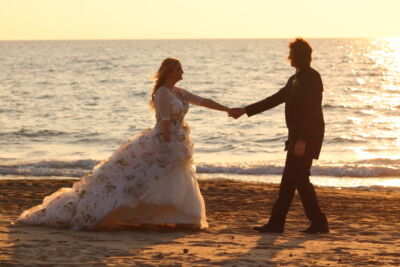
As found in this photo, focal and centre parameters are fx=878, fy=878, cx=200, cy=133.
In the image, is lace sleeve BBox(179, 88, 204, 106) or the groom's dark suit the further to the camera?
lace sleeve BBox(179, 88, 204, 106)

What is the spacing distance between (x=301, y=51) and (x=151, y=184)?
2.10m

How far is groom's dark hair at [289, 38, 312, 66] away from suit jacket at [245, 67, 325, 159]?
9 cm

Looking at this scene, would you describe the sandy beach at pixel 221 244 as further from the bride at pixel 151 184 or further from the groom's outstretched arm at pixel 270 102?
the groom's outstretched arm at pixel 270 102

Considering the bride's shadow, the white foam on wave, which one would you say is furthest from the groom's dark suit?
the white foam on wave

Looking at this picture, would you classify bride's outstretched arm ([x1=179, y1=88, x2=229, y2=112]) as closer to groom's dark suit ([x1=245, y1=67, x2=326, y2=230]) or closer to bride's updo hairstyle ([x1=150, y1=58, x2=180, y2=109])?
bride's updo hairstyle ([x1=150, y1=58, x2=180, y2=109])


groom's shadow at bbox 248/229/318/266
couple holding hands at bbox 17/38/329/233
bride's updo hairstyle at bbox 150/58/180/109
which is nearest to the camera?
groom's shadow at bbox 248/229/318/266

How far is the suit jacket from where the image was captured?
9.14m

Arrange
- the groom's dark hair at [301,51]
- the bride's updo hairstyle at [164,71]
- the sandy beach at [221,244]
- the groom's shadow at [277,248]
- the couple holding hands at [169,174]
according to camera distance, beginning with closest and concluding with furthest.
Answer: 1. the sandy beach at [221,244]
2. the groom's shadow at [277,248]
3. the groom's dark hair at [301,51]
4. the couple holding hands at [169,174]
5. the bride's updo hairstyle at [164,71]

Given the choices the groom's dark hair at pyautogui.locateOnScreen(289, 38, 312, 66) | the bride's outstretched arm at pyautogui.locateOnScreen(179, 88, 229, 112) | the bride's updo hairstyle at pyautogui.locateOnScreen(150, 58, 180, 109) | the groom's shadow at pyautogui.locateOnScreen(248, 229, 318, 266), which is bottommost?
the groom's shadow at pyautogui.locateOnScreen(248, 229, 318, 266)

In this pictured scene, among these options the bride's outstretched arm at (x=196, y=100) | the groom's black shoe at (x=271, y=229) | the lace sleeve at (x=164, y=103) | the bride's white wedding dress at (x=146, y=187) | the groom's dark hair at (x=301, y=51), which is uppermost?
the groom's dark hair at (x=301, y=51)

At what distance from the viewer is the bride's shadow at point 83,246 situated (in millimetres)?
7609

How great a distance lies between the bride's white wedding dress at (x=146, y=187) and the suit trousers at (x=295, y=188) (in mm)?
851

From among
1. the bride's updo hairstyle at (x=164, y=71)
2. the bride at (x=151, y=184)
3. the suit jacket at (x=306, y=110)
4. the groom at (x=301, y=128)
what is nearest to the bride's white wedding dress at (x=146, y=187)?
the bride at (x=151, y=184)

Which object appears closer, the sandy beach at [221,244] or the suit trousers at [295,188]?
the sandy beach at [221,244]
